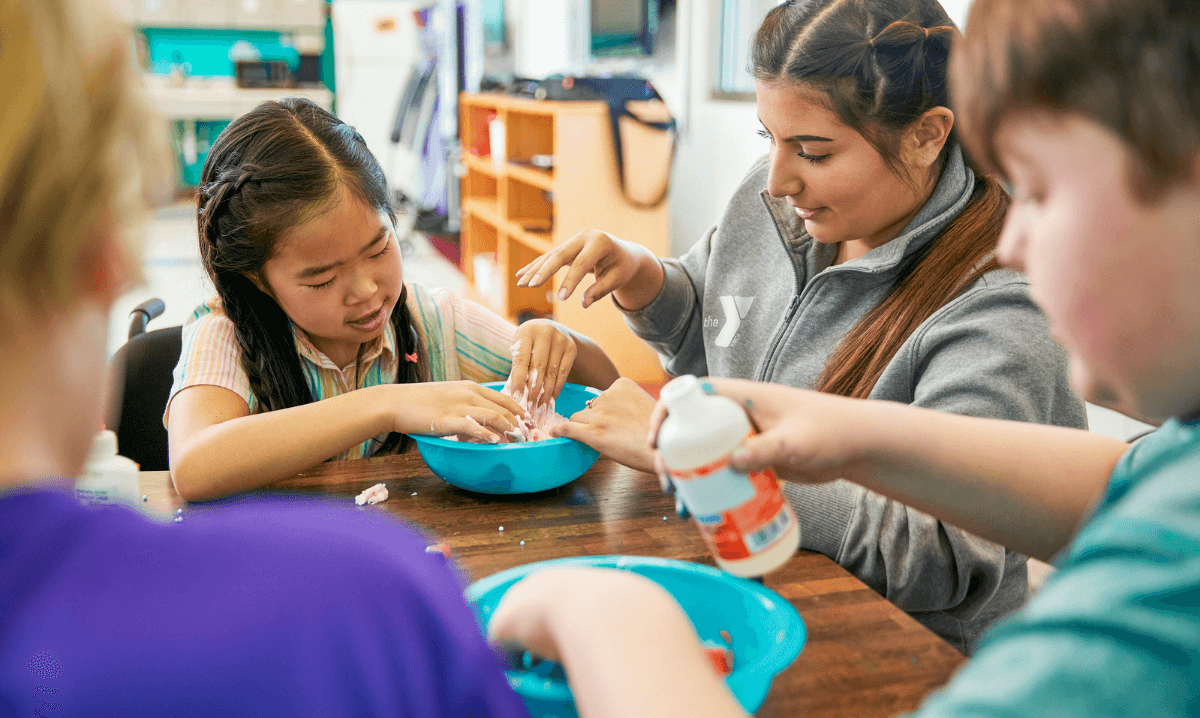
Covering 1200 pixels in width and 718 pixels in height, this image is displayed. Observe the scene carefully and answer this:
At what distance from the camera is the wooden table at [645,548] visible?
635mm

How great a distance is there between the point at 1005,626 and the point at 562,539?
556 mm

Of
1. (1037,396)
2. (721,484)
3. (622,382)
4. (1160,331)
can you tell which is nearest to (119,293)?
(721,484)

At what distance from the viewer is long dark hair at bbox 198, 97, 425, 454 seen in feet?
3.95

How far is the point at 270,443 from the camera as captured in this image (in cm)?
106

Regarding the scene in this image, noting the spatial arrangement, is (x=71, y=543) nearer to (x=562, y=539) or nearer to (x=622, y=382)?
(x=562, y=539)

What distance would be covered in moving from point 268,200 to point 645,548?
742mm

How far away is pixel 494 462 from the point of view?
0.97m

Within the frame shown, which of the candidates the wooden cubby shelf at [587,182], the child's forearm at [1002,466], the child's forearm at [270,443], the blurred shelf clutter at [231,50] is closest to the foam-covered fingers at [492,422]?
the child's forearm at [270,443]

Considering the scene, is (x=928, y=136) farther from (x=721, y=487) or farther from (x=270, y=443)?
(x=270, y=443)

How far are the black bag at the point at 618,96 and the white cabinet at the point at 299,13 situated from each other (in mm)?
5923

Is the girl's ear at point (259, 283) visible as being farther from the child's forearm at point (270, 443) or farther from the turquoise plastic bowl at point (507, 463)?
the turquoise plastic bowl at point (507, 463)

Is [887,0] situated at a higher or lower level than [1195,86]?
higher

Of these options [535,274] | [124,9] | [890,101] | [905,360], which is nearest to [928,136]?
[890,101]

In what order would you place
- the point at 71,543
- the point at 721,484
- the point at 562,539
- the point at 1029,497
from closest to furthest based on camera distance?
the point at 71,543, the point at 721,484, the point at 1029,497, the point at 562,539
